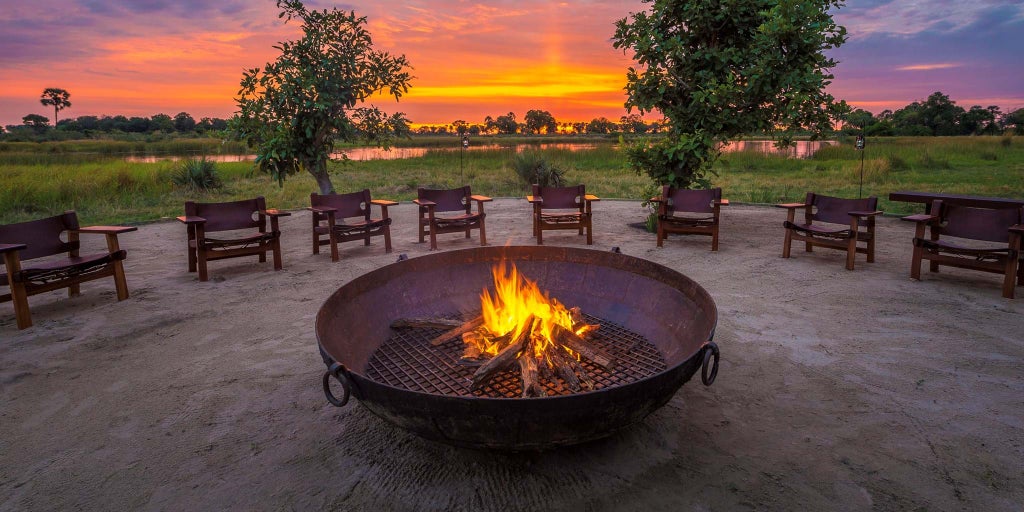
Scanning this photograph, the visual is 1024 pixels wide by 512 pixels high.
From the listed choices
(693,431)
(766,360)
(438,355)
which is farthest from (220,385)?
(766,360)

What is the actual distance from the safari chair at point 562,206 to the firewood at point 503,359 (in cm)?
393

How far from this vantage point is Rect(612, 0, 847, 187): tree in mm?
6676

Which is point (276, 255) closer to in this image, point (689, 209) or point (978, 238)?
point (689, 209)

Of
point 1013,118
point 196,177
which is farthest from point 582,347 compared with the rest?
point 1013,118

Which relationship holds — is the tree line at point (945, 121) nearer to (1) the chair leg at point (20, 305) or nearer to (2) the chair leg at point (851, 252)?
(2) the chair leg at point (851, 252)

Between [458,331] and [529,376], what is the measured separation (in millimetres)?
813

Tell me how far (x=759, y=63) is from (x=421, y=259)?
17.6 feet

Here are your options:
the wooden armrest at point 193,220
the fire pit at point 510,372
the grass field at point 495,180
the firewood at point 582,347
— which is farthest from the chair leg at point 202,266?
the grass field at point 495,180

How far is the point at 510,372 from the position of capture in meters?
2.88

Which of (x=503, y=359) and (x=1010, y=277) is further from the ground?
(x=1010, y=277)

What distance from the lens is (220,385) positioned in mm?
3166

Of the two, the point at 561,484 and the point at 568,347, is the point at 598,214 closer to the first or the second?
the point at 568,347

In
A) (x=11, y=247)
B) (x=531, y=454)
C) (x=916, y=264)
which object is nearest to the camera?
(x=531, y=454)

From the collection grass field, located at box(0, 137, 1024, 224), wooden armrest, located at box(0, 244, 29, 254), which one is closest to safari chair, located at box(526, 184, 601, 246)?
grass field, located at box(0, 137, 1024, 224)
